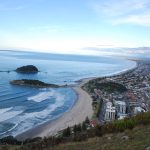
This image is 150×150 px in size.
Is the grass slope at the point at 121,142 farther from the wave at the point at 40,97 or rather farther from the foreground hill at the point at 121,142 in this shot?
the wave at the point at 40,97

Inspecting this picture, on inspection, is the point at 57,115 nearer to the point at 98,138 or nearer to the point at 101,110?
the point at 101,110

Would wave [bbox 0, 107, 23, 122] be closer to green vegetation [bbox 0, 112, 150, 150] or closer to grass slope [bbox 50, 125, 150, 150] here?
green vegetation [bbox 0, 112, 150, 150]

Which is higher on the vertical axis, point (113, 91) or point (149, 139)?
point (149, 139)

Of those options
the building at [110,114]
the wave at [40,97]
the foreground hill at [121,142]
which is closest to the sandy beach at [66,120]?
the building at [110,114]

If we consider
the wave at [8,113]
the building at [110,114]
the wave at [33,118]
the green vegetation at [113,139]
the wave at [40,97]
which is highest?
the green vegetation at [113,139]

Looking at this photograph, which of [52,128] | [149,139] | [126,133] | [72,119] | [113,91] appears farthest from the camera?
[113,91]

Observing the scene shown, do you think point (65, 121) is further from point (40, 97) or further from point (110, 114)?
point (40, 97)

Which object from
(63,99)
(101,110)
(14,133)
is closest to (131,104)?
(101,110)

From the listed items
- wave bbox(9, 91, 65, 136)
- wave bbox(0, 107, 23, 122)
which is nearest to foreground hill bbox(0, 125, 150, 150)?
wave bbox(9, 91, 65, 136)

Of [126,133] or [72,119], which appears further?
[72,119]
